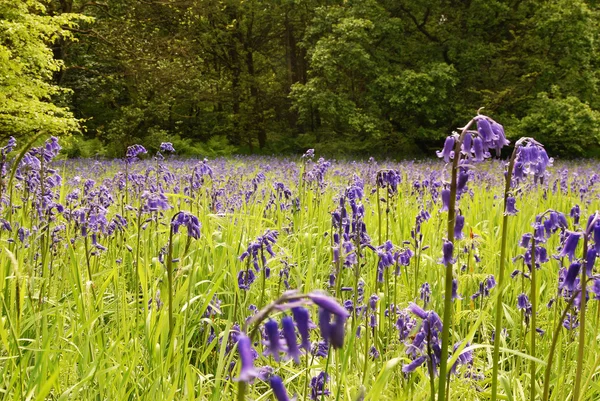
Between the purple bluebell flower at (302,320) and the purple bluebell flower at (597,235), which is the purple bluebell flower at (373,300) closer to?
the purple bluebell flower at (597,235)

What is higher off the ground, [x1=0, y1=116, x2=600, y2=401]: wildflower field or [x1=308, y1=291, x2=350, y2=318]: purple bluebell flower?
[x1=308, y1=291, x2=350, y2=318]: purple bluebell flower

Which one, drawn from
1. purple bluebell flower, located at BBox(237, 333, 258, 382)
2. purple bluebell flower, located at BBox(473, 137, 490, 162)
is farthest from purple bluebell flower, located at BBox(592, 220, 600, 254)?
purple bluebell flower, located at BBox(237, 333, 258, 382)

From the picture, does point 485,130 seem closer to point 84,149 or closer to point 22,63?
point 22,63

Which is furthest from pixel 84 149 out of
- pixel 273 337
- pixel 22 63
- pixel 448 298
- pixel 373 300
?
pixel 273 337

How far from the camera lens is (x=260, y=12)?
2625 centimetres

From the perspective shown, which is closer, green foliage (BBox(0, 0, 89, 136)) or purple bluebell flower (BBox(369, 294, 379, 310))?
purple bluebell flower (BBox(369, 294, 379, 310))

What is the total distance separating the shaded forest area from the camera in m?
19.4

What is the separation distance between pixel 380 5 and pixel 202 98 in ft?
29.9

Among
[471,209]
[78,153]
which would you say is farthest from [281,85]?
[471,209]

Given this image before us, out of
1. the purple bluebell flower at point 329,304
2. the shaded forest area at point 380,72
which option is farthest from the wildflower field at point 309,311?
the shaded forest area at point 380,72

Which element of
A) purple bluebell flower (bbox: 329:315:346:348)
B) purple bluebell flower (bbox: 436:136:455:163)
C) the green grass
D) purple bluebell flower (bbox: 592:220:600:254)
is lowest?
the green grass

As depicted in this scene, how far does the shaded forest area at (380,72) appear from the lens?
19.4m

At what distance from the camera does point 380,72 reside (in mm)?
21250

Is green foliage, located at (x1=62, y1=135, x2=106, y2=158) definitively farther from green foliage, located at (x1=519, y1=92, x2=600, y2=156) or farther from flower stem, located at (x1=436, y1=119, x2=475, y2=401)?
flower stem, located at (x1=436, y1=119, x2=475, y2=401)
